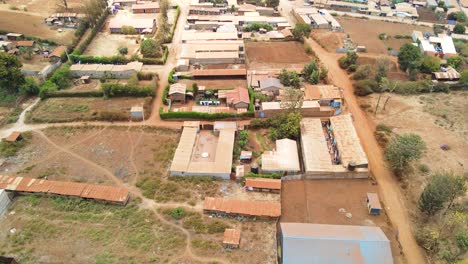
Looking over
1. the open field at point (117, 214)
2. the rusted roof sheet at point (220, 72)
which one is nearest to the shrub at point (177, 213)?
the open field at point (117, 214)

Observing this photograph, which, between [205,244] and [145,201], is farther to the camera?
[145,201]

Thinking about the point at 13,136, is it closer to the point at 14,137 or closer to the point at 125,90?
the point at 14,137

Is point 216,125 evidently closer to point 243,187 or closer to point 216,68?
point 243,187

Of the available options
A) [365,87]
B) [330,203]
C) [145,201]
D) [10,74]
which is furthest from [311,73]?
[10,74]

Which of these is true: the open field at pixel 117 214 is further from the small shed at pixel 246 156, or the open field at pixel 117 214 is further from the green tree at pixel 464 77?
the green tree at pixel 464 77

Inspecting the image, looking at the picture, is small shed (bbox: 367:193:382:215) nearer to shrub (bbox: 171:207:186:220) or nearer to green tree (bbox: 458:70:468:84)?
shrub (bbox: 171:207:186:220)
